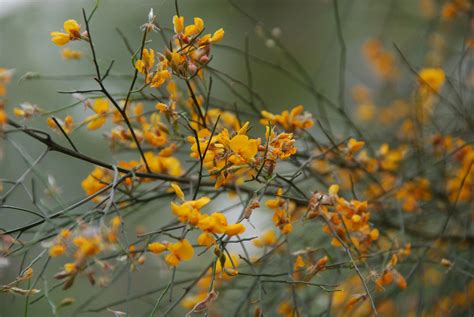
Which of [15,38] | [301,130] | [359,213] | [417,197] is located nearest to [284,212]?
[359,213]

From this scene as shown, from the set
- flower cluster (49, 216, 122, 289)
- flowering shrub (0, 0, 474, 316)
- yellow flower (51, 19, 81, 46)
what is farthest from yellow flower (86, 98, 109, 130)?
flower cluster (49, 216, 122, 289)

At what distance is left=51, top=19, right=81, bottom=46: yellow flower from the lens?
934 millimetres

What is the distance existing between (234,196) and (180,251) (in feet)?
1.76

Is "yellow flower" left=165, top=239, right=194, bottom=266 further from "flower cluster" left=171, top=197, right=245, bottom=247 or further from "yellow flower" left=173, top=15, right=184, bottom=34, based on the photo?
"yellow flower" left=173, top=15, right=184, bottom=34

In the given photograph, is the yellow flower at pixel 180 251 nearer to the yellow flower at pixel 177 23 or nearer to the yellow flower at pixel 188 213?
the yellow flower at pixel 188 213

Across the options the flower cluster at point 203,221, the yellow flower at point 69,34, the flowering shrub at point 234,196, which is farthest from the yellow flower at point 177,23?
the flower cluster at point 203,221

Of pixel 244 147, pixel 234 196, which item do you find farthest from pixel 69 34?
pixel 234 196

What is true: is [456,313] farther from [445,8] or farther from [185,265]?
[185,265]

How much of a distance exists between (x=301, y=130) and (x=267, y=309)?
1.57 feet

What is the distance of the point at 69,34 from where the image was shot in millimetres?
945

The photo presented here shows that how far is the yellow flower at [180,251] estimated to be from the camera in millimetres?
852

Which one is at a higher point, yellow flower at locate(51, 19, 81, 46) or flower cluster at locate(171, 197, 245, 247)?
yellow flower at locate(51, 19, 81, 46)

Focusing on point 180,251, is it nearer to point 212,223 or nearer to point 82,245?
point 212,223

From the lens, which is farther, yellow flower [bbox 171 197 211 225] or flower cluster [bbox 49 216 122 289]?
yellow flower [bbox 171 197 211 225]
